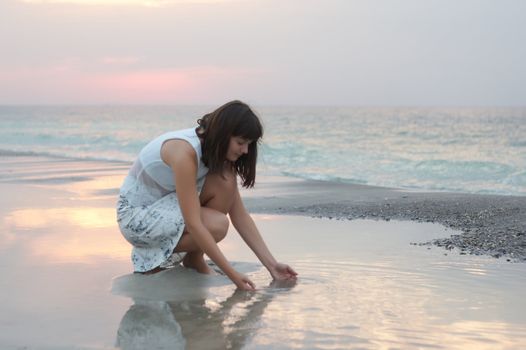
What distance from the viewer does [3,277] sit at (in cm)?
438

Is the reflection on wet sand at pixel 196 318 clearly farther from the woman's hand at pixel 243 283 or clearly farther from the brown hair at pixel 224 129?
the brown hair at pixel 224 129

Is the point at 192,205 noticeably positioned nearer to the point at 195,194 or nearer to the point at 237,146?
the point at 195,194

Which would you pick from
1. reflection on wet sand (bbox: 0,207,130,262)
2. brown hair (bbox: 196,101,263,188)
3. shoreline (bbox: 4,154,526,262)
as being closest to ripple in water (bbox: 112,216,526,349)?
shoreline (bbox: 4,154,526,262)

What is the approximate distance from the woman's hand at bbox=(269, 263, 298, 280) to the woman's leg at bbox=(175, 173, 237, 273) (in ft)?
1.24

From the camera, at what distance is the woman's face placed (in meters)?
4.04

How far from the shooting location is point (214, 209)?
14.7ft

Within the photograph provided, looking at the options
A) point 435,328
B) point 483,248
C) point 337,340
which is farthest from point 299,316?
point 483,248

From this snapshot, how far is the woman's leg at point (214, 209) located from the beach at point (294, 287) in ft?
0.60

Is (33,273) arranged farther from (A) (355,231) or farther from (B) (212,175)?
(A) (355,231)

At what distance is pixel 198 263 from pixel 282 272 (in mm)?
534

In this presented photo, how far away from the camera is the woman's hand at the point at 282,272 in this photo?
4.49 metres

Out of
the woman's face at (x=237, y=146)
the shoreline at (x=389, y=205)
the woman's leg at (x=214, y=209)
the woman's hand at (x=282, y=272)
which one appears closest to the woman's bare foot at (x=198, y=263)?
the woman's leg at (x=214, y=209)

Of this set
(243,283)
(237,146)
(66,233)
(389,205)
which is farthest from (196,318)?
(389,205)

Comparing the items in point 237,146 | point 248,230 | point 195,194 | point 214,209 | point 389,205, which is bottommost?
point 389,205
